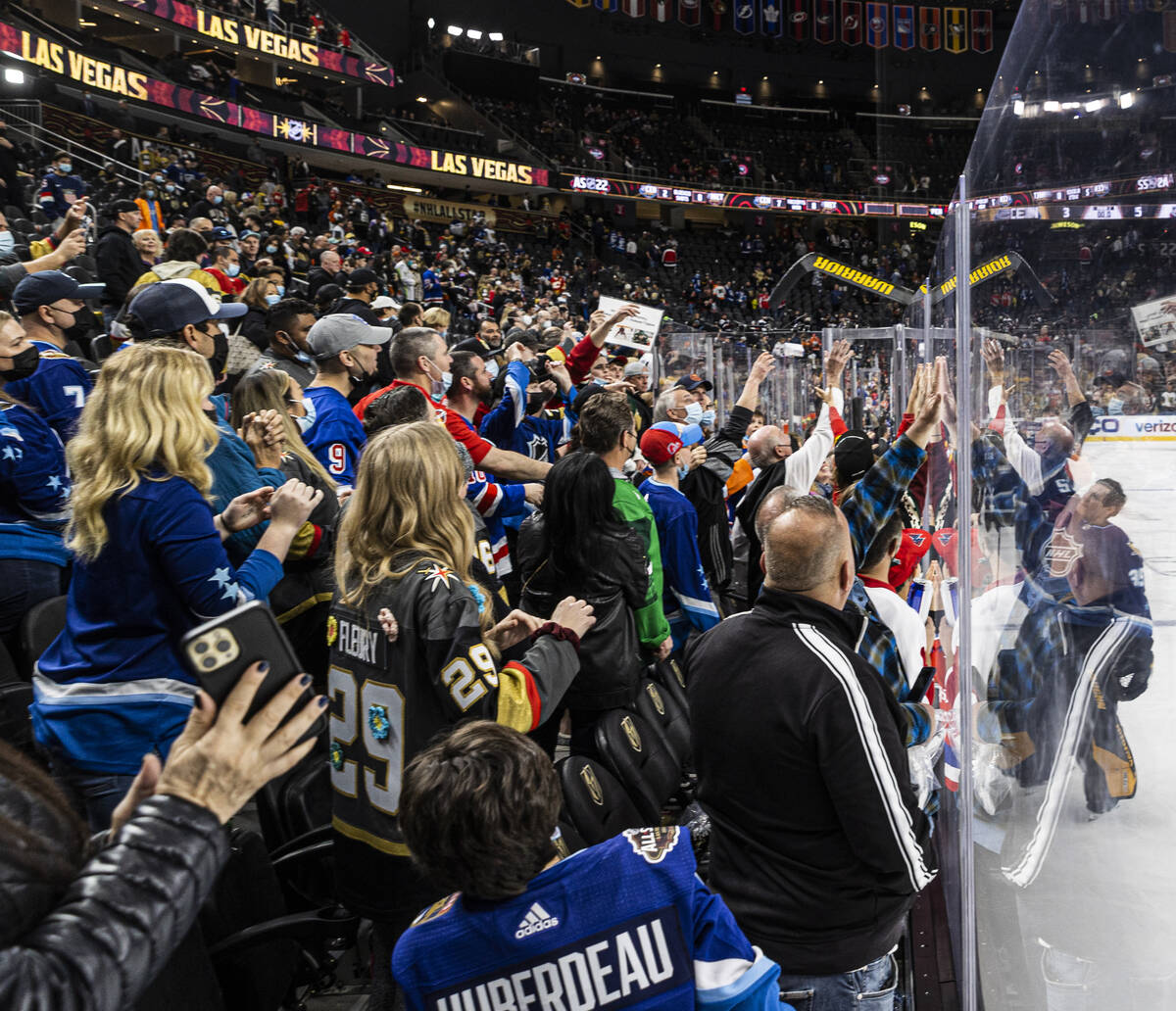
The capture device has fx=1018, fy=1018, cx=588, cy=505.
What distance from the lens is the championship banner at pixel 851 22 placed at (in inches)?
1496

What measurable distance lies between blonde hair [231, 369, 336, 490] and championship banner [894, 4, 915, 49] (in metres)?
39.8

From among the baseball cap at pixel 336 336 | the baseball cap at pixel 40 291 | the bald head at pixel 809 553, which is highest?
the baseball cap at pixel 40 291

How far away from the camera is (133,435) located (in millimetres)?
2061

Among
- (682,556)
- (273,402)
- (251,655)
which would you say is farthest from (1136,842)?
(682,556)

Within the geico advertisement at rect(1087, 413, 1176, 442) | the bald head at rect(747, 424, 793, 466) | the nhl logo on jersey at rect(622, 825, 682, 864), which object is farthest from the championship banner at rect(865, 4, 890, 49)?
the nhl logo on jersey at rect(622, 825, 682, 864)

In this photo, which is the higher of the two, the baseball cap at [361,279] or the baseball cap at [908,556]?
the baseball cap at [361,279]

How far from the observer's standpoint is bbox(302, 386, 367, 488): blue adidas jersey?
350 cm

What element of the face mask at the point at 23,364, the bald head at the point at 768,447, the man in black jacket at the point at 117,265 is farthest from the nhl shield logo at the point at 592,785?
the man in black jacket at the point at 117,265

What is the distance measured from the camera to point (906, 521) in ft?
14.2

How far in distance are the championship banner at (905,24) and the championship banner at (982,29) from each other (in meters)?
2.09

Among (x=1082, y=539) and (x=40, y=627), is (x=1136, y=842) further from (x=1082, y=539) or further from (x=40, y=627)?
(x=40, y=627)

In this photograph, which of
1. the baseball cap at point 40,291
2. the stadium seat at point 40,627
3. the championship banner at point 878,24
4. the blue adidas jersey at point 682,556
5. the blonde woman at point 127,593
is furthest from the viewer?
the championship banner at point 878,24

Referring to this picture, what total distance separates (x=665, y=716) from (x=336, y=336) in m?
1.74

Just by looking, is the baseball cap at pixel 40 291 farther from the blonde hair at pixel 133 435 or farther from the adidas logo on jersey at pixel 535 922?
the adidas logo on jersey at pixel 535 922
